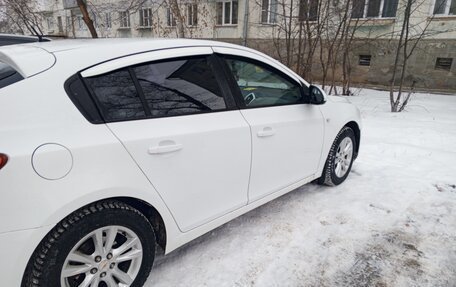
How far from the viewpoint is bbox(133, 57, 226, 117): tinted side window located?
1954mm

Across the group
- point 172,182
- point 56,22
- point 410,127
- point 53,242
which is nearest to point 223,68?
point 172,182

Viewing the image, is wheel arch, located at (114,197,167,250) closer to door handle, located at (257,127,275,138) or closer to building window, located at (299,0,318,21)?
door handle, located at (257,127,275,138)

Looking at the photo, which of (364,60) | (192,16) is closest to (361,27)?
(364,60)

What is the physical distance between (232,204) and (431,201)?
232 cm

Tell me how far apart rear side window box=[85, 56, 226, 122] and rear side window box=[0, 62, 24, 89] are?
1.04ft

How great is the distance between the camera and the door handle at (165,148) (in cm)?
184

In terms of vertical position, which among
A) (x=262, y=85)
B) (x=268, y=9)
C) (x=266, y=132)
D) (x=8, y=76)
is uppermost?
(x=268, y=9)

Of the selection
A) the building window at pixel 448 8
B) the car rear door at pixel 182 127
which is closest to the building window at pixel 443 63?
the building window at pixel 448 8

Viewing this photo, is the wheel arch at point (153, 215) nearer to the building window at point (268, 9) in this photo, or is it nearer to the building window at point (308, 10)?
the building window at point (308, 10)

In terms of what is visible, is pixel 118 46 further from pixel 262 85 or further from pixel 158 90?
pixel 262 85

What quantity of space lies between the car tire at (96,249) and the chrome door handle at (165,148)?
0.34 m

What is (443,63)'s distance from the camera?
43.3ft

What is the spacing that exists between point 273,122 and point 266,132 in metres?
0.13

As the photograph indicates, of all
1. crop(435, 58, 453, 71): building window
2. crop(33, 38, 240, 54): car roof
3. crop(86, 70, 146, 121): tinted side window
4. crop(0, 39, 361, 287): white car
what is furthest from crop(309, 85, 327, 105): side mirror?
crop(435, 58, 453, 71): building window
